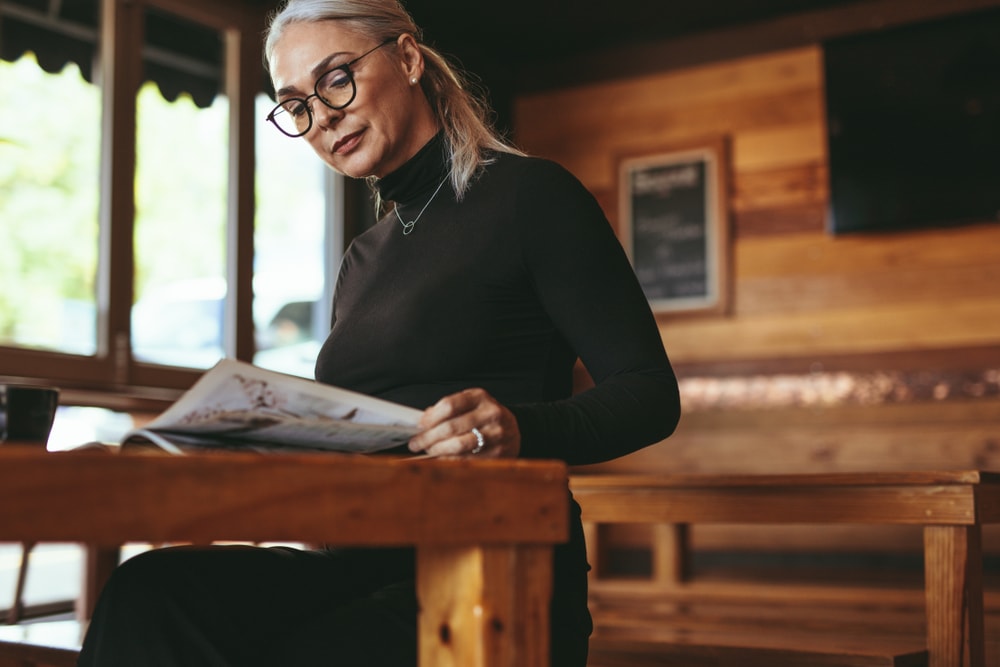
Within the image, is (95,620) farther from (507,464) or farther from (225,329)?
(225,329)

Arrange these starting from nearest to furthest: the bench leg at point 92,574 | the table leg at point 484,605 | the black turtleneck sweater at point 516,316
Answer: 1. the table leg at point 484,605
2. the black turtleneck sweater at point 516,316
3. the bench leg at point 92,574

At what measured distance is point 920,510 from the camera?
69.6 inches

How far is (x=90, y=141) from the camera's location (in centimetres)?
351

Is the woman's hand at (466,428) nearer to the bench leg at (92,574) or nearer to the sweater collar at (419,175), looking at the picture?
the sweater collar at (419,175)

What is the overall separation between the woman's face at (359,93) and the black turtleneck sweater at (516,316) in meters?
0.11

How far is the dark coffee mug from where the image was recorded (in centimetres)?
87

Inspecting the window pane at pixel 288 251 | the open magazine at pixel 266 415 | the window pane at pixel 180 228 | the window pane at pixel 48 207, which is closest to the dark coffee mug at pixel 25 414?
the open magazine at pixel 266 415

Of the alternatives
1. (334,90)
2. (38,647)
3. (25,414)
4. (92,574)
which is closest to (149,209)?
(92,574)

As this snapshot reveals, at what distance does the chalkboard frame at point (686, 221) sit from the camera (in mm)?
4633

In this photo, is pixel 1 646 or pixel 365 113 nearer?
pixel 365 113

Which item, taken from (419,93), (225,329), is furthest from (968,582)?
(225,329)

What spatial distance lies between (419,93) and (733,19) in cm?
359

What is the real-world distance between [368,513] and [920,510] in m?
1.31

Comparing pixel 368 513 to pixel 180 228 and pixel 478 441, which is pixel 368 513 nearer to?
pixel 478 441
